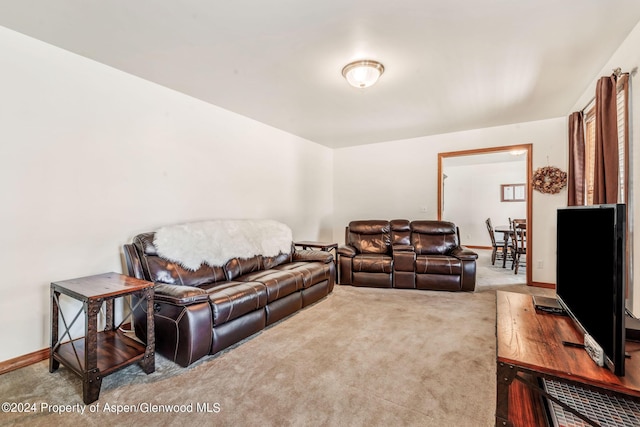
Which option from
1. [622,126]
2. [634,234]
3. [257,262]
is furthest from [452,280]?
[257,262]

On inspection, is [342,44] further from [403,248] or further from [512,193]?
[512,193]

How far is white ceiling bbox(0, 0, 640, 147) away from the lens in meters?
1.89

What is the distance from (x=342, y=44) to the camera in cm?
229

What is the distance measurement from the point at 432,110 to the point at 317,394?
3.59 meters

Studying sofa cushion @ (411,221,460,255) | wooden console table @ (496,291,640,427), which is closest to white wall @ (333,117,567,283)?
sofa cushion @ (411,221,460,255)

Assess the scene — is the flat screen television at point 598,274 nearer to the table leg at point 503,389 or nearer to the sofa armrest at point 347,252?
the table leg at point 503,389

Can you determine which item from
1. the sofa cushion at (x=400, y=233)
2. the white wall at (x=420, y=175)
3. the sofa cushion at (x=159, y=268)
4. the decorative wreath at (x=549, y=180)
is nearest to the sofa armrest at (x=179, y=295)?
the sofa cushion at (x=159, y=268)

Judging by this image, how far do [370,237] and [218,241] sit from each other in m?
2.64

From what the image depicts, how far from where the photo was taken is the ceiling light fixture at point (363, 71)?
2.55 m

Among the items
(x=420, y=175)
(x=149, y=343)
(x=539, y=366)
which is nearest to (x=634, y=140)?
(x=539, y=366)

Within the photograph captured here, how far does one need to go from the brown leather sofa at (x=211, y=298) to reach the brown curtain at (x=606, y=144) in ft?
9.26

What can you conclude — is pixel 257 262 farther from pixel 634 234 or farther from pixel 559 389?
pixel 634 234

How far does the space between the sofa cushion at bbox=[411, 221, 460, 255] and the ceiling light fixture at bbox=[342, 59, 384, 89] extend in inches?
111

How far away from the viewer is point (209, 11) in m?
1.90
